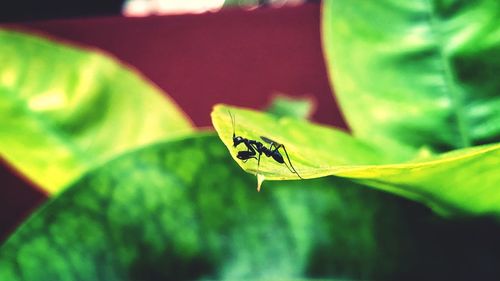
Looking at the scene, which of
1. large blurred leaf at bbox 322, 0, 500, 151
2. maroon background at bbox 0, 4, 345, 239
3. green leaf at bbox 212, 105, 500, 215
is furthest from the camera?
maroon background at bbox 0, 4, 345, 239

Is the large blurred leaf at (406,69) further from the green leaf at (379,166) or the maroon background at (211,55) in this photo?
the maroon background at (211,55)

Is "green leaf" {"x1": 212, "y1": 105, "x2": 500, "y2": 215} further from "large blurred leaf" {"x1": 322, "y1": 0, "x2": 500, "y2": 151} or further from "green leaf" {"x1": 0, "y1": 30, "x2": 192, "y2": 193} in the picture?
"green leaf" {"x1": 0, "y1": 30, "x2": 192, "y2": 193}

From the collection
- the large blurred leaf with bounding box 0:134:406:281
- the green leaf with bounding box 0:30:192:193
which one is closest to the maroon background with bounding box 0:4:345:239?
the green leaf with bounding box 0:30:192:193

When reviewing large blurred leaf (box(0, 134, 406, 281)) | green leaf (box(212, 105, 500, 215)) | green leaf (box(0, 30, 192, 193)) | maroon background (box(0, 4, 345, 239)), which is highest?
maroon background (box(0, 4, 345, 239))

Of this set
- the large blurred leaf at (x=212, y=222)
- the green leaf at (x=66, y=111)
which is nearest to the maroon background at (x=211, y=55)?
the green leaf at (x=66, y=111)

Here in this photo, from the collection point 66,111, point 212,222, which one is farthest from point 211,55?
point 212,222

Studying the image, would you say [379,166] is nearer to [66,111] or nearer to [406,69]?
[406,69]
